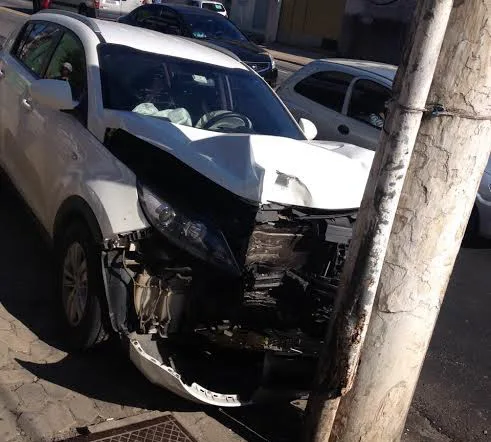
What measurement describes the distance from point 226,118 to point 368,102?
11.4 feet

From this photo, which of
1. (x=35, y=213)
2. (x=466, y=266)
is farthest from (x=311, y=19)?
(x=35, y=213)

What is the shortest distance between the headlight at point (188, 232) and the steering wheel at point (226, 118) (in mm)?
1132

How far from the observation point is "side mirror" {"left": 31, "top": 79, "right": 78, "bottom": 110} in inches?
178

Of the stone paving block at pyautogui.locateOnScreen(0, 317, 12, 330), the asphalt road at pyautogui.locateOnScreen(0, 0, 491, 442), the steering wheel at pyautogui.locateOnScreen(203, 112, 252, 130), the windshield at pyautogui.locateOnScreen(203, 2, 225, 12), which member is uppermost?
the steering wheel at pyautogui.locateOnScreen(203, 112, 252, 130)

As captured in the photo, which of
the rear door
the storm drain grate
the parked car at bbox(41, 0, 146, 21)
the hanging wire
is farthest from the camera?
the hanging wire

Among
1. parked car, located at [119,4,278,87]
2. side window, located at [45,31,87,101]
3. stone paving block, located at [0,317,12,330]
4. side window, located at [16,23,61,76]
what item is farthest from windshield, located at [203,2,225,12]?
stone paving block, located at [0,317,12,330]

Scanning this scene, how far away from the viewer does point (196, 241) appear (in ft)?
11.9

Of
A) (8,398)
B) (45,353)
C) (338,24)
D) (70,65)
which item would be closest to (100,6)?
(338,24)

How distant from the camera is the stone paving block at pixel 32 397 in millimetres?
3643

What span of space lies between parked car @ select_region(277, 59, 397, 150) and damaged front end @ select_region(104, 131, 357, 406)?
13.5 feet

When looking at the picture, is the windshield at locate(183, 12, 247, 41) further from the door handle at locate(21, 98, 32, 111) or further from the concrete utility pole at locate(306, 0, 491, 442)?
the concrete utility pole at locate(306, 0, 491, 442)

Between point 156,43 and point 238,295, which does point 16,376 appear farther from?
point 156,43

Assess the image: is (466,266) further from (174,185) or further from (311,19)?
(311,19)

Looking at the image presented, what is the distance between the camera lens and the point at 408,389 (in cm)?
343
